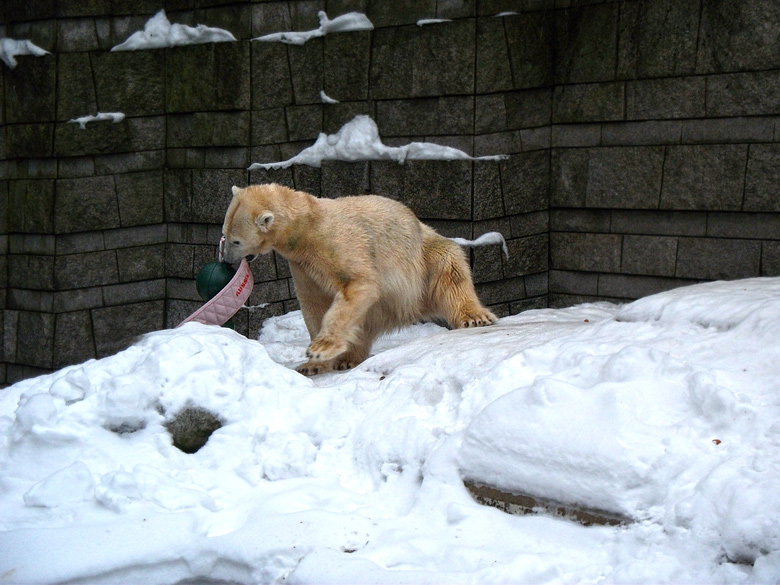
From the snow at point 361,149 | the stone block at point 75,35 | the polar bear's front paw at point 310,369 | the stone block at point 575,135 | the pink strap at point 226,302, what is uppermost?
the stone block at point 75,35

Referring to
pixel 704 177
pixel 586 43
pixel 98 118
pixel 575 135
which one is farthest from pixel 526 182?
pixel 98 118

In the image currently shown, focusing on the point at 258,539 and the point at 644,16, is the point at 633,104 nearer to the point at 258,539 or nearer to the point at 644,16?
the point at 644,16

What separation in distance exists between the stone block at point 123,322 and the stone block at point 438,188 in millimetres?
2747

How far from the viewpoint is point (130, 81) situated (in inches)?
270

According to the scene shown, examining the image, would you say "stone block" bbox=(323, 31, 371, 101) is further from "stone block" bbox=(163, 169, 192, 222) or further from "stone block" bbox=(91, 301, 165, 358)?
"stone block" bbox=(91, 301, 165, 358)

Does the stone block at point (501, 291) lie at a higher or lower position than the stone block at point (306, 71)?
lower

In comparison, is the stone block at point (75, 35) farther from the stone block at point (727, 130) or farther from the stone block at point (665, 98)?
the stone block at point (727, 130)

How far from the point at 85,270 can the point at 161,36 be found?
2.24 metres

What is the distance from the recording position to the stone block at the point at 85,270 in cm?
694

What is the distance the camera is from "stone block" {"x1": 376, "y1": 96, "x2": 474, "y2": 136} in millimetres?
5805

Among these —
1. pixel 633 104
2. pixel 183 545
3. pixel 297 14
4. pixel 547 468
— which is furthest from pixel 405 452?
pixel 297 14

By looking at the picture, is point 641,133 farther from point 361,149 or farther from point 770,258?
point 361,149

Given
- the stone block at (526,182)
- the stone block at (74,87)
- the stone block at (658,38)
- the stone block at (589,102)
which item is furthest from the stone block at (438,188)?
the stone block at (74,87)

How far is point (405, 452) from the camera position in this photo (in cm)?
285
